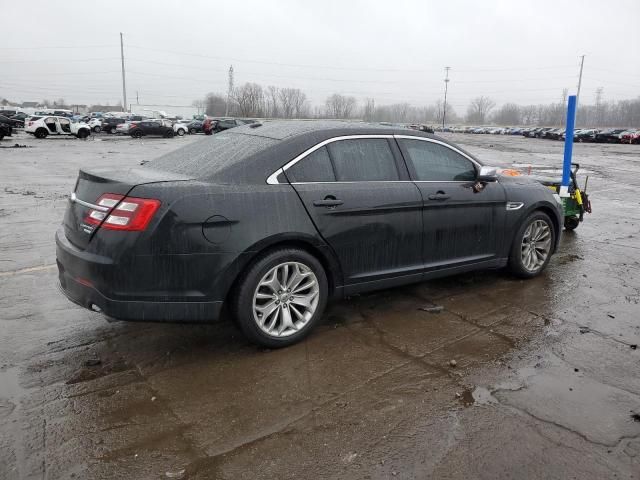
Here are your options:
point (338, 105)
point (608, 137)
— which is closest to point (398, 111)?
point (338, 105)

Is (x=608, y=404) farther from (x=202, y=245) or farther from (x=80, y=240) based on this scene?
(x=80, y=240)

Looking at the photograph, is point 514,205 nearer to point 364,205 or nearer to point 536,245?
point 536,245

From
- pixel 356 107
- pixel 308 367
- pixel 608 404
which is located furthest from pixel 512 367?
pixel 356 107

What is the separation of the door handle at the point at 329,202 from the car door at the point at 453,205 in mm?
918

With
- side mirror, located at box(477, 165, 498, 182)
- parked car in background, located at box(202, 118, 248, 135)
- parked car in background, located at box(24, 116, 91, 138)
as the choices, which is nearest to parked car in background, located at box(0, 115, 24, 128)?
parked car in background, located at box(24, 116, 91, 138)

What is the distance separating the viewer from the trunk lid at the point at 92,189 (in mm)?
3523

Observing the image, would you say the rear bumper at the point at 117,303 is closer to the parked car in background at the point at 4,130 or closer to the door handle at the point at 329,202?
the door handle at the point at 329,202

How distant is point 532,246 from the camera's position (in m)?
5.62

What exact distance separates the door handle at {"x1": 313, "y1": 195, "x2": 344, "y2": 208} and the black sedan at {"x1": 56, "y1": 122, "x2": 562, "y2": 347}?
17 millimetres

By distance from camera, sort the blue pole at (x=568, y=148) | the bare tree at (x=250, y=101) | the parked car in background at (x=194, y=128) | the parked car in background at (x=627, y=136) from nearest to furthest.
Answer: the blue pole at (x=568, y=148) → the parked car in background at (x=627, y=136) → the parked car in background at (x=194, y=128) → the bare tree at (x=250, y=101)

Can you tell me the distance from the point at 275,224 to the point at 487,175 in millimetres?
2342

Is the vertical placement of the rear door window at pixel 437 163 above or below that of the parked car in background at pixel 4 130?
above

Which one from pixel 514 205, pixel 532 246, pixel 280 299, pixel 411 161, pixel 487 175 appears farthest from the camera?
pixel 532 246

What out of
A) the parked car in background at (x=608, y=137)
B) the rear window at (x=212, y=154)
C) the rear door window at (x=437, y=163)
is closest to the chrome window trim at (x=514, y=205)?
the rear door window at (x=437, y=163)
